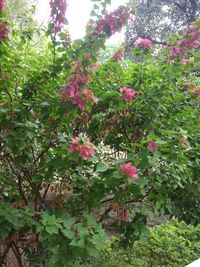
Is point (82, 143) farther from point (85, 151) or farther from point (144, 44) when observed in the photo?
point (144, 44)

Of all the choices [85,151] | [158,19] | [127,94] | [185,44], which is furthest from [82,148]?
Answer: [158,19]

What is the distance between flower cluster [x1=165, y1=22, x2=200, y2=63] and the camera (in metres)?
2.09

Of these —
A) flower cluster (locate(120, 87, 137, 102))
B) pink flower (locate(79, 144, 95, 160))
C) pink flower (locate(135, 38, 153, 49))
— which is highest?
pink flower (locate(135, 38, 153, 49))

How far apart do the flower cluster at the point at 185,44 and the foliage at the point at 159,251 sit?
77.8 inches

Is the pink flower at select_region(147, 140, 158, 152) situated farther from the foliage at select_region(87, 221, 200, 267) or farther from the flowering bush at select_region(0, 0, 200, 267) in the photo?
the foliage at select_region(87, 221, 200, 267)

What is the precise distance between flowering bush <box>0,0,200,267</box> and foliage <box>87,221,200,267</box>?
4.22ft

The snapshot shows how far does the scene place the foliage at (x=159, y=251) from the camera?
3.87 m

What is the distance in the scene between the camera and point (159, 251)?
4301 mm

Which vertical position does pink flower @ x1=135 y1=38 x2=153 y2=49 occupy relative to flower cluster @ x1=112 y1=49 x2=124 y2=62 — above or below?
below

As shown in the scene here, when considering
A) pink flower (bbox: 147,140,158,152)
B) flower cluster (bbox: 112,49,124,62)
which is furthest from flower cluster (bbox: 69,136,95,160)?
flower cluster (bbox: 112,49,124,62)

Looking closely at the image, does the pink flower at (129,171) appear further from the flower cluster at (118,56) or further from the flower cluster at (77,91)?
the flower cluster at (118,56)

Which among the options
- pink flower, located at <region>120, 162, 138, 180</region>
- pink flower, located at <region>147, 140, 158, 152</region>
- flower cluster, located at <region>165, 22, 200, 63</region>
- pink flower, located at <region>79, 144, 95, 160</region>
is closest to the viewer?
pink flower, located at <region>79, 144, 95, 160</region>

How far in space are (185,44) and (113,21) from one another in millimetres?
656

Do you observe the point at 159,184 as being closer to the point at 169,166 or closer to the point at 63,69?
the point at 169,166
